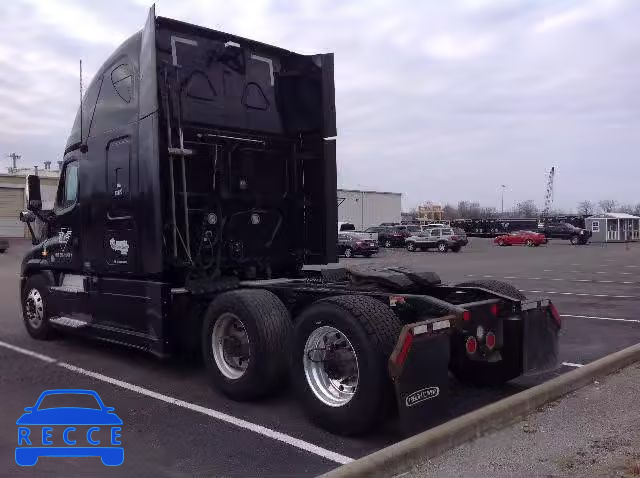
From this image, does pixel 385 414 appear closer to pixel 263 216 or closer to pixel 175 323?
pixel 175 323

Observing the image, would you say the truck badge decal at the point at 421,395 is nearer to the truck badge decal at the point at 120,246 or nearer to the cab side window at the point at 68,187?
the truck badge decal at the point at 120,246

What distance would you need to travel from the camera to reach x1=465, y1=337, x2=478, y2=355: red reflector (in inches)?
210

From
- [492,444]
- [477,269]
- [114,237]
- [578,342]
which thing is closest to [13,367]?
[114,237]

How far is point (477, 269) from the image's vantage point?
24359mm

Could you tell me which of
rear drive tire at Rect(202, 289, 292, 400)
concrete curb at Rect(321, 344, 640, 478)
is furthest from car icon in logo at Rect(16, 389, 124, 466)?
concrete curb at Rect(321, 344, 640, 478)

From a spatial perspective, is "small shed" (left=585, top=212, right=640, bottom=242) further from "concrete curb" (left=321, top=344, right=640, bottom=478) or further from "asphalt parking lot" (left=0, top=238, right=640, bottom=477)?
"concrete curb" (left=321, top=344, right=640, bottom=478)

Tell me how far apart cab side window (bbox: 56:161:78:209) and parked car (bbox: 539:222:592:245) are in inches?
1990

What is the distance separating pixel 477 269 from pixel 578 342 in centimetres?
1585

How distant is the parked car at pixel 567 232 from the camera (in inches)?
2066

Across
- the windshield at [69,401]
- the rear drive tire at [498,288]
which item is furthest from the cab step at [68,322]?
the rear drive tire at [498,288]

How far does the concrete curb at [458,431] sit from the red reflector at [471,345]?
0.51 meters

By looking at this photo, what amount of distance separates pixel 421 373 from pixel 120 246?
13.4 feet

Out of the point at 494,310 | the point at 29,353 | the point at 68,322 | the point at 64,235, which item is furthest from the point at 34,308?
the point at 494,310

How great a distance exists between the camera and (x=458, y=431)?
14.3 ft
